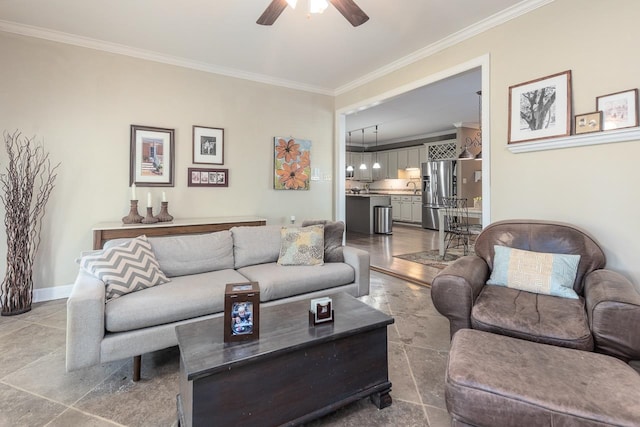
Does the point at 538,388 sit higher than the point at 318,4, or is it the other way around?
the point at 318,4

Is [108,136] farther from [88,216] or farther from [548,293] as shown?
[548,293]

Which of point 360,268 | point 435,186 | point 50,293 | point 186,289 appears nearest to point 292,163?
point 360,268

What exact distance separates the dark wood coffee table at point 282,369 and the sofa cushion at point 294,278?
0.59 meters

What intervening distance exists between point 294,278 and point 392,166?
8.22 meters

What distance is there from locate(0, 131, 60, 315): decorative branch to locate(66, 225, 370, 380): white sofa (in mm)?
1277

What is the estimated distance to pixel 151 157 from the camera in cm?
365

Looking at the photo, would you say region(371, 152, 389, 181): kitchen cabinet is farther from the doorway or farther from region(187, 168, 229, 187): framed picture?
region(187, 168, 229, 187): framed picture

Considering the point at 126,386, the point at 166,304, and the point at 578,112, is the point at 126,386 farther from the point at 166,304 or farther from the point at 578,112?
the point at 578,112

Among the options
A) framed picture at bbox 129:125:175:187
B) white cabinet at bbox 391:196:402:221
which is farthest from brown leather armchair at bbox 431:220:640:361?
white cabinet at bbox 391:196:402:221

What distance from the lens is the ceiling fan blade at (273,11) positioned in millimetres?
2090

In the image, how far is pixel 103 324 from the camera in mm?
1699

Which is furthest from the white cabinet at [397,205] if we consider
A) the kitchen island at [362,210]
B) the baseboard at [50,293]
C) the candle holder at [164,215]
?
the baseboard at [50,293]

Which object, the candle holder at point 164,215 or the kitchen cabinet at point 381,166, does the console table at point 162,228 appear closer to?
the candle holder at point 164,215

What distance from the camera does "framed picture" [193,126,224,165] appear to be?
393 cm
